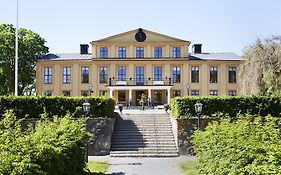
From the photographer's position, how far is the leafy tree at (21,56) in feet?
186

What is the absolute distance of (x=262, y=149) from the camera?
835 cm

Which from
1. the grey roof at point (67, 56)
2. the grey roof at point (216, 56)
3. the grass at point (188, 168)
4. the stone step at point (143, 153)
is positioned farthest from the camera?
the grey roof at point (67, 56)

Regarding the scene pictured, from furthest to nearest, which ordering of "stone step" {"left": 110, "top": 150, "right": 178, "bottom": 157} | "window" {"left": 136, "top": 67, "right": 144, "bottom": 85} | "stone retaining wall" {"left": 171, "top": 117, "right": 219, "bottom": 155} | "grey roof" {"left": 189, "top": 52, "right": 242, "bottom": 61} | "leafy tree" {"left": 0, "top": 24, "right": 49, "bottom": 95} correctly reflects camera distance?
"grey roof" {"left": 189, "top": 52, "right": 242, "bottom": 61}, "window" {"left": 136, "top": 67, "right": 144, "bottom": 85}, "leafy tree" {"left": 0, "top": 24, "right": 49, "bottom": 95}, "stone retaining wall" {"left": 171, "top": 117, "right": 219, "bottom": 155}, "stone step" {"left": 110, "top": 150, "right": 178, "bottom": 157}

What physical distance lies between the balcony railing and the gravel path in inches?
1262

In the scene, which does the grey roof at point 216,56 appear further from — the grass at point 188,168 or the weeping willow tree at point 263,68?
the grass at point 188,168

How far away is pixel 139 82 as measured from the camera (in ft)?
186

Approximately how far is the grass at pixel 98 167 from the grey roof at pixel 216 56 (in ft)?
125

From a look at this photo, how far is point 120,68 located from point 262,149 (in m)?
49.1

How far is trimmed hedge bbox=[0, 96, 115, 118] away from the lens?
28031 mm

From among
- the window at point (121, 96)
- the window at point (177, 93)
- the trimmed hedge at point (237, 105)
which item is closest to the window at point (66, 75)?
the window at point (121, 96)

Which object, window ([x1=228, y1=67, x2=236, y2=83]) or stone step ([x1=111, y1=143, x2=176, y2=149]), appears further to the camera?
window ([x1=228, y1=67, x2=236, y2=83])

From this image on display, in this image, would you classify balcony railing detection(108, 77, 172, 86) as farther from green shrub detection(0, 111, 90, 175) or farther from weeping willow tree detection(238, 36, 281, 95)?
green shrub detection(0, 111, 90, 175)

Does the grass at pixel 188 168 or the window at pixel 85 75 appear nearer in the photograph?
the grass at pixel 188 168

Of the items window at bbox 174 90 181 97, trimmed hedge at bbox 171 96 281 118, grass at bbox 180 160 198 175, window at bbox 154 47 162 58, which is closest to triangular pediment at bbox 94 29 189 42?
window at bbox 154 47 162 58
